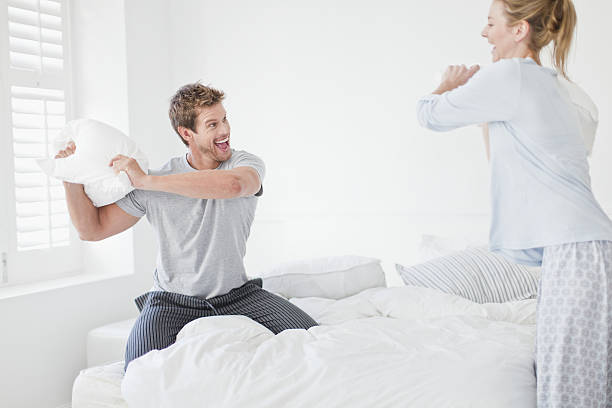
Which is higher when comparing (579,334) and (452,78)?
(452,78)

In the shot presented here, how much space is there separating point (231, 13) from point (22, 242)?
5.41 ft

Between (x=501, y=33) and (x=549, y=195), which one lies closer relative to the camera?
(x=549, y=195)

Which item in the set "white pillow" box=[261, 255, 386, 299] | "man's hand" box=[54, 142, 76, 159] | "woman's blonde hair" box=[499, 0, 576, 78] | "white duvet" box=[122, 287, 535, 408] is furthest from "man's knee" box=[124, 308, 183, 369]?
"woman's blonde hair" box=[499, 0, 576, 78]

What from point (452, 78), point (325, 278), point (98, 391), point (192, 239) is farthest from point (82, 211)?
point (452, 78)

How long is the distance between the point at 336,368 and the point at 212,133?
0.96 m

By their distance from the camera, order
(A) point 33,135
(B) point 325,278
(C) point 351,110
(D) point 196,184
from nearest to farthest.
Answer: (D) point 196,184 < (B) point 325,278 < (A) point 33,135 < (C) point 351,110

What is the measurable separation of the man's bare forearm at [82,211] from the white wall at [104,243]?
3.27 ft

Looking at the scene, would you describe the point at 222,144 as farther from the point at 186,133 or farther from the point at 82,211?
the point at 82,211

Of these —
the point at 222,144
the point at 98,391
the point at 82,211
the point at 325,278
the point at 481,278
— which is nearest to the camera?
the point at 98,391

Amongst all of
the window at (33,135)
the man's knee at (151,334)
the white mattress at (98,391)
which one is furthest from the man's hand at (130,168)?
the window at (33,135)

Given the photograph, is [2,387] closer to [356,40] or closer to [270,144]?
[270,144]

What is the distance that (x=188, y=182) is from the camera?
5.68ft

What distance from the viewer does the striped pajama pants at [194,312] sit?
5.27 feet

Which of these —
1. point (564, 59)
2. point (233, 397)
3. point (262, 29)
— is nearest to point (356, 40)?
point (262, 29)
